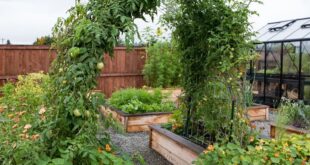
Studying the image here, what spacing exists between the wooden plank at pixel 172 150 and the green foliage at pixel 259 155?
70cm

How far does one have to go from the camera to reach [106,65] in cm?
873

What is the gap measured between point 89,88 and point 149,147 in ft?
7.77

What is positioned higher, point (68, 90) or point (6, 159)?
point (68, 90)

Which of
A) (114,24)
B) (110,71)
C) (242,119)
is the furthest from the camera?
(110,71)

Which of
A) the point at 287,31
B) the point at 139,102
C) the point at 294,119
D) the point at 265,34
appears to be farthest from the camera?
the point at 265,34

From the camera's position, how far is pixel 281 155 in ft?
8.25

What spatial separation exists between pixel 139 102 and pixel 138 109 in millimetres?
206

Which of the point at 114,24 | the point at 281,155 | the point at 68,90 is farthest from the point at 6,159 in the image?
the point at 281,155

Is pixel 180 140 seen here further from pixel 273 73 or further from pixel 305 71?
pixel 273 73

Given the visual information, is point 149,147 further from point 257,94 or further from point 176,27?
point 257,94

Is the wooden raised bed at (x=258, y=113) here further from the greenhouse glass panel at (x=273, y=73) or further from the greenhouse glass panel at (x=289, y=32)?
the greenhouse glass panel at (x=289, y=32)

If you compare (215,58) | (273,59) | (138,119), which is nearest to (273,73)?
(273,59)

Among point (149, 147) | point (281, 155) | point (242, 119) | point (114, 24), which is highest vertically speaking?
point (114, 24)

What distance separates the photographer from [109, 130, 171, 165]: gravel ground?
389cm
